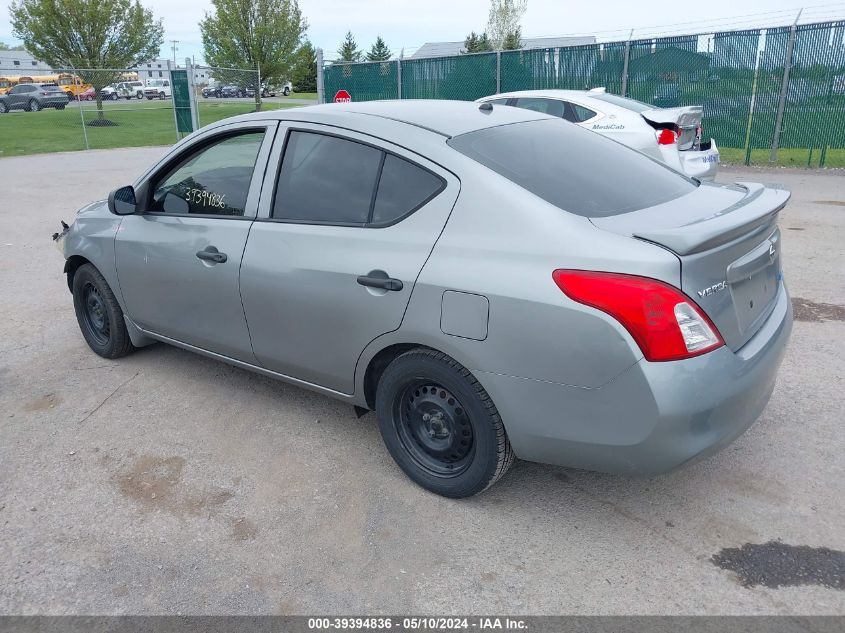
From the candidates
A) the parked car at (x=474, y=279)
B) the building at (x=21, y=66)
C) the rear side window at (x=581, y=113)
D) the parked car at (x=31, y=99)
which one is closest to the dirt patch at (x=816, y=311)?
the parked car at (x=474, y=279)

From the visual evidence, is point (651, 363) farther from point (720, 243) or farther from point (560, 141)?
point (560, 141)

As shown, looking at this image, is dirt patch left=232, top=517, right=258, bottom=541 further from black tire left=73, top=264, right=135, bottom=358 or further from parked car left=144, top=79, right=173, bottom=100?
parked car left=144, top=79, right=173, bottom=100

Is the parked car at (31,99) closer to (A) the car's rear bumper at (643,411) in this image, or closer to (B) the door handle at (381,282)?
(B) the door handle at (381,282)

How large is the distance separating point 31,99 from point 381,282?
38.0 meters

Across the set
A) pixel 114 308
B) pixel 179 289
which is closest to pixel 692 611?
pixel 179 289

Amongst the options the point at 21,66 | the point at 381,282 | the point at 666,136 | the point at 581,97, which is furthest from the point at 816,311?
the point at 21,66

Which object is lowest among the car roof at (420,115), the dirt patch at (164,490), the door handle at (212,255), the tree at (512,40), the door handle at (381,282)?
the dirt patch at (164,490)

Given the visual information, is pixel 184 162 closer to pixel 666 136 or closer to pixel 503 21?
pixel 666 136

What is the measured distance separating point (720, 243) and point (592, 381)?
0.70m

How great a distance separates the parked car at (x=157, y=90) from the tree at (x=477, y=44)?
2254cm

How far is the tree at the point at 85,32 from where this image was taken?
92.1 feet

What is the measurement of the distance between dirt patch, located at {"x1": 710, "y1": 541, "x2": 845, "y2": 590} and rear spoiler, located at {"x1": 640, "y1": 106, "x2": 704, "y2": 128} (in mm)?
7101

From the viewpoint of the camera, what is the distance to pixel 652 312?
236 cm

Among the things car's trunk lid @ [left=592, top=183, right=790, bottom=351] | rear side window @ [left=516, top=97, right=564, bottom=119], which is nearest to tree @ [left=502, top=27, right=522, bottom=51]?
rear side window @ [left=516, top=97, right=564, bottom=119]
